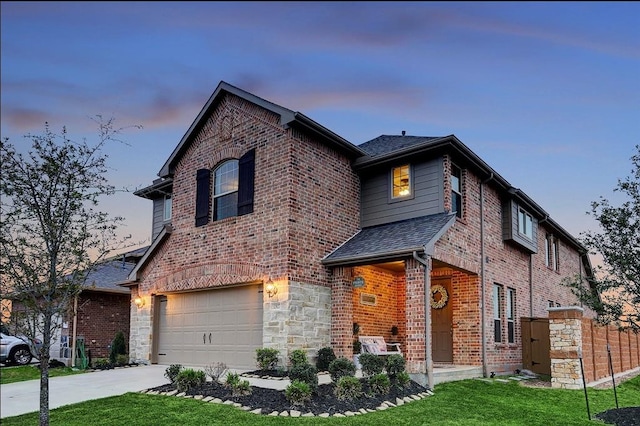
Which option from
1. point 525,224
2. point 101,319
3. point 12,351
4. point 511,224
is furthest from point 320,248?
point 12,351

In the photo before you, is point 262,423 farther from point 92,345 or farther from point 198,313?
point 92,345

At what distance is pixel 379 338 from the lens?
51.6 ft

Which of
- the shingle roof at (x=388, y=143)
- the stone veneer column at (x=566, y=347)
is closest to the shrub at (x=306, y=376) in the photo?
the stone veneer column at (x=566, y=347)

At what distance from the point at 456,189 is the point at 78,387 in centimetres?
1047

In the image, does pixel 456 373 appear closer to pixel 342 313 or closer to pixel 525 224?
pixel 342 313

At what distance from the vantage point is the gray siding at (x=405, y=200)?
48.6 feet

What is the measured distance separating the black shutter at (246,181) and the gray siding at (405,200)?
3.26 metres

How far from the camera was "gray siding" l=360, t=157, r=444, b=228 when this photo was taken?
14828 mm

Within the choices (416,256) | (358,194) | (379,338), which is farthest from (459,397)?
(358,194)

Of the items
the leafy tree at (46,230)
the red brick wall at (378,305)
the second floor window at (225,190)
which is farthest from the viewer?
the second floor window at (225,190)

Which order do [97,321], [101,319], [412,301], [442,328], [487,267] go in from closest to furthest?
[412,301], [487,267], [442,328], [97,321], [101,319]

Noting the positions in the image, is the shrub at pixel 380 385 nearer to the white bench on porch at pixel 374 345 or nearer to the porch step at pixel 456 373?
the porch step at pixel 456 373

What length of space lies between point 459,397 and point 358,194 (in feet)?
21.3

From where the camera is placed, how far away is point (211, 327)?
15.8 metres
